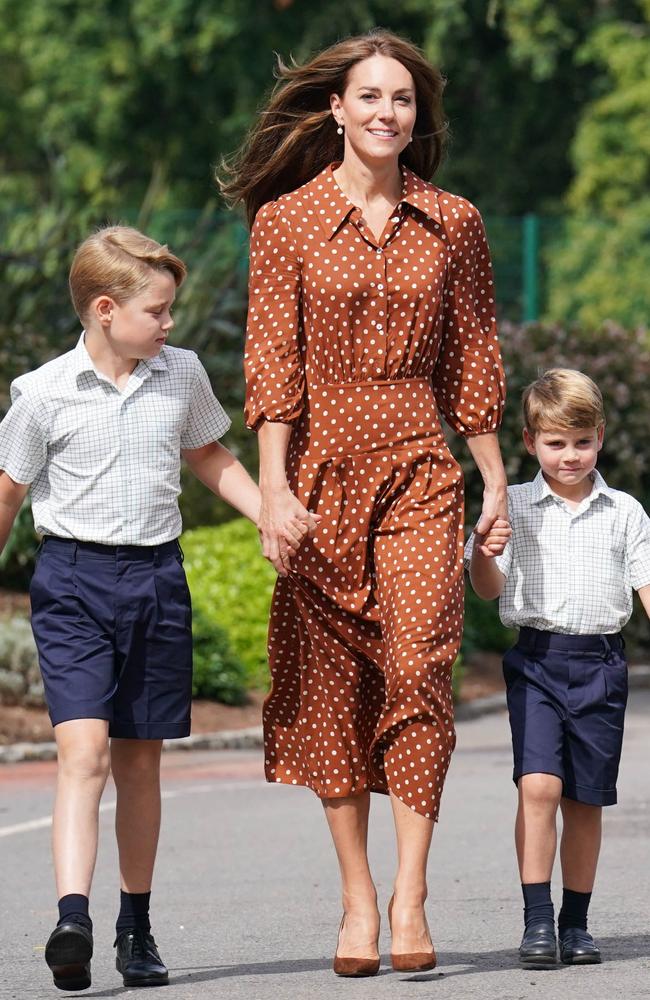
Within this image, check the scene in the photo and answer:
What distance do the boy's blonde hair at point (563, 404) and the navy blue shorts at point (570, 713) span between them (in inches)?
20.6

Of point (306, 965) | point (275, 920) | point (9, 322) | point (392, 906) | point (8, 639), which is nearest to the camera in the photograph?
point (392, 906)

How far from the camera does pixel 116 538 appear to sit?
483 cm

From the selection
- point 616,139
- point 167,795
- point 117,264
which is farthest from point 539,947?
point 616,139

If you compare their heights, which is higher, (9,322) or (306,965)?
(9,322)

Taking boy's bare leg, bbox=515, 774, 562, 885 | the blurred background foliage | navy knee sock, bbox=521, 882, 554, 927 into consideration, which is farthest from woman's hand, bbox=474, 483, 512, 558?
the blurred background foliage

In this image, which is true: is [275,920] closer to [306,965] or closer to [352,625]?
[306,965]

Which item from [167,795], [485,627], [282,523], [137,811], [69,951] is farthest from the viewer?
[485,627]

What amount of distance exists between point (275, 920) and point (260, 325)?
71.9 inches

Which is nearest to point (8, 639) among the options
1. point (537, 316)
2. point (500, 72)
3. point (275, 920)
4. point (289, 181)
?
point (275, 920)

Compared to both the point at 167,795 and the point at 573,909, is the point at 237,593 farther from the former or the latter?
the point at 573,909

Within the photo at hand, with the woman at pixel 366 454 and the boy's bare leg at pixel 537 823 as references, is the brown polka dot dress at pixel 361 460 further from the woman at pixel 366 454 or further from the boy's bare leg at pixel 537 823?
the boy's bare leg at pixel 537 823

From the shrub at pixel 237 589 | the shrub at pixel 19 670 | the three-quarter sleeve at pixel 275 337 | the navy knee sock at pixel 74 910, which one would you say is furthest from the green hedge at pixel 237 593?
the navy knee sock at pixel 74 910

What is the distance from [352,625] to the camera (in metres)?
4.96

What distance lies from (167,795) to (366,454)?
4.37m
